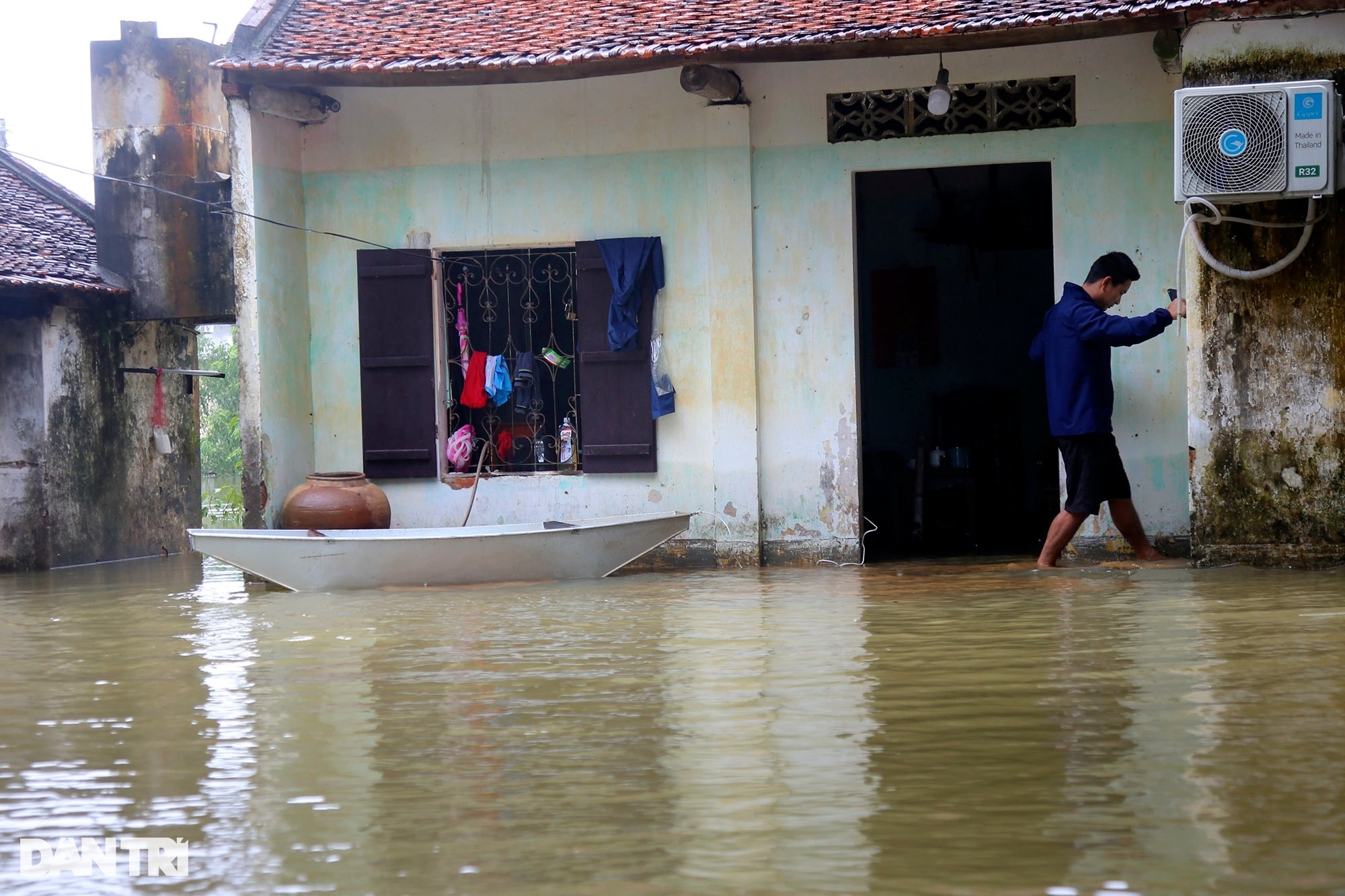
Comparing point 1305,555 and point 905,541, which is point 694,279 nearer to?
point 905,541

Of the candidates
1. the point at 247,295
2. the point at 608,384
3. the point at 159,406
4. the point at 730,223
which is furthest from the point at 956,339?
the point at 159,406

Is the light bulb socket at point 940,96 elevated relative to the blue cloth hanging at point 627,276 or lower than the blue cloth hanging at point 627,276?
elevated

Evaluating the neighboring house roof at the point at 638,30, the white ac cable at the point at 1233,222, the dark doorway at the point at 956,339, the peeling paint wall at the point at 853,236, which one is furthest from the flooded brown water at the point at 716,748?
the dark doorway at the point at 956,339

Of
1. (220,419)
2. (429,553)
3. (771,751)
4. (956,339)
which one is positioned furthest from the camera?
(220,419)

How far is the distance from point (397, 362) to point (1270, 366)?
6.26m

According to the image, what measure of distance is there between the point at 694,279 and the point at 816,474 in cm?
172

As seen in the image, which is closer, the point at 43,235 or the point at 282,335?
the point at 282,335

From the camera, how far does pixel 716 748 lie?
14.0ft

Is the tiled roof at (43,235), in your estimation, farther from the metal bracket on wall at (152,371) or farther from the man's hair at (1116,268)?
the man's hair at (1116,268)

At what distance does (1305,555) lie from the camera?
826 cm

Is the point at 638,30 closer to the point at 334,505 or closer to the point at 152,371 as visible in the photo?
the point at 334,505

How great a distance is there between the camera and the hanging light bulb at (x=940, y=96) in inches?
364

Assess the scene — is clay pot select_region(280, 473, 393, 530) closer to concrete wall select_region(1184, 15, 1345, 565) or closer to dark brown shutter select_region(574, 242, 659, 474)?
dark brown shutter select_region(574, 242, 659, 474)

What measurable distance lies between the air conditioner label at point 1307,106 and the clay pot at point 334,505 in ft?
21.8
